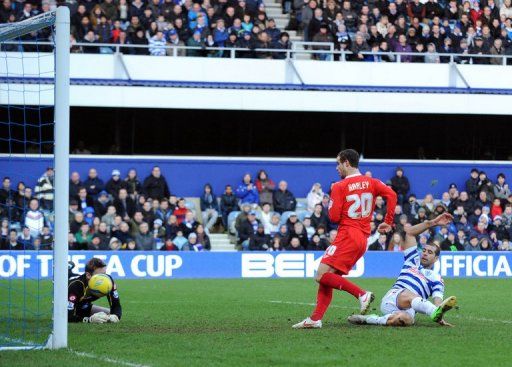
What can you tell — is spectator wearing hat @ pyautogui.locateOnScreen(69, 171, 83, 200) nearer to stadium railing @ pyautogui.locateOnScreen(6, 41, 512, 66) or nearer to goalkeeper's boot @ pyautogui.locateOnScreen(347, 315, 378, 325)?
stadium railing @ pyautogui.locateOnScreen(6, 41, 512, 66)

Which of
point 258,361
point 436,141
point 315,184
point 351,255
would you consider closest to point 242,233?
point 315,184

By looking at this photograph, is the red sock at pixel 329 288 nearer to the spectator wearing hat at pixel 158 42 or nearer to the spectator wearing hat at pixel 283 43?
the spectator wearing hat at pixel 158 42

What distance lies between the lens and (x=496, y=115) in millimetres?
32250

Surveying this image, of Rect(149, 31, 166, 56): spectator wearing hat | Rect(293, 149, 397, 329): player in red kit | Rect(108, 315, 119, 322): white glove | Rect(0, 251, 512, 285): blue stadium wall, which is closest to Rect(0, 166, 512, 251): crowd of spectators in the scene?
Rect(0, 251, 512, 285): blue stadium wall

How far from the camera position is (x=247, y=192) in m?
28.0

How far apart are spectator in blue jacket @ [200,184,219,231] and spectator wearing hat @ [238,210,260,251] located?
1526 mm

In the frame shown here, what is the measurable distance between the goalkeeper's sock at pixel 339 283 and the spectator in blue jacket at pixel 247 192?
1639cm

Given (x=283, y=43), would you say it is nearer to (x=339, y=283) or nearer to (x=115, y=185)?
(x=115, y=185)

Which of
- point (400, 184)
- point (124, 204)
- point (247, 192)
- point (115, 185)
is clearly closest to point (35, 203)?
point (124, 204)

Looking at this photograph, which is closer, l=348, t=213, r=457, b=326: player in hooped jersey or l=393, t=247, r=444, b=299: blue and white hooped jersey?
l=348, t=213, r=457, b=326: player in hooped jersey

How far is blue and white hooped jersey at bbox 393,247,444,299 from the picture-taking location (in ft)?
38.6

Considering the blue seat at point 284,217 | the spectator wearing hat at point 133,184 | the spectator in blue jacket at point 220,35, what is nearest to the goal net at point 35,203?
the spectator wearing hat at point 133,184

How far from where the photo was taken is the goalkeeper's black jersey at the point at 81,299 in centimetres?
1209

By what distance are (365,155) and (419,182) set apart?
5.96 ft
